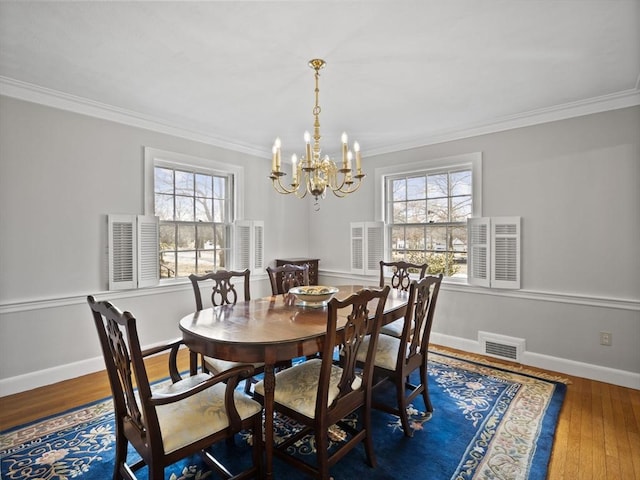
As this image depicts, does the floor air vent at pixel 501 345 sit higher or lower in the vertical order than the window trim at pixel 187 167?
lower

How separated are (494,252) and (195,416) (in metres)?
3.26

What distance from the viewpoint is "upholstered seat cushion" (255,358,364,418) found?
1.80 metres

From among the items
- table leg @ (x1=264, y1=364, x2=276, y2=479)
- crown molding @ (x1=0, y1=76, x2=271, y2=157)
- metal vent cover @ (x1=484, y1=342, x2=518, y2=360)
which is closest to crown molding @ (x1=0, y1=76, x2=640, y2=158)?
crown molding @ (x1=0, y1=76, x2=271, y2=157)

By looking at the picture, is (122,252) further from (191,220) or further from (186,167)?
(186,167)

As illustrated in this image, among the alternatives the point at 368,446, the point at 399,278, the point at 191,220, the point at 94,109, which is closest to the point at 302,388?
the point at 368,446

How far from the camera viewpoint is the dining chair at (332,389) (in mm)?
1701

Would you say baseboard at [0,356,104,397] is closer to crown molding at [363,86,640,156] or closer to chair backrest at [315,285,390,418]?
chair backrest at [315,285,390,418]

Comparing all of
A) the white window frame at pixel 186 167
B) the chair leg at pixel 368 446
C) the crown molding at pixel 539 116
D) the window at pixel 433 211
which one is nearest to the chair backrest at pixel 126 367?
the chair leg at pixel 368 446

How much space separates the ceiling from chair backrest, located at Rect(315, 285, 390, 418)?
5.32 ft

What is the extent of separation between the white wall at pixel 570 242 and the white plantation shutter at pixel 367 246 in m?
1.17

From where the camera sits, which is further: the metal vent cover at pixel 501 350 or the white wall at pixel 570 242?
the metal vent cover at pixel 501 350

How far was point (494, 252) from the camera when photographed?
3613 millimetres

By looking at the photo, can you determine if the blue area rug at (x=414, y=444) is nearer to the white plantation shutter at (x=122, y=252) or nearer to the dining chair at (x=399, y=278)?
the dining chair at (x=399, y=278)

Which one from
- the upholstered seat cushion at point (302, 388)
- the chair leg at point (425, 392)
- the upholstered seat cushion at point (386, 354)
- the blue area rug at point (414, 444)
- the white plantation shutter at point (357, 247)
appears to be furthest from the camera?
the white plantation shutter at point (357, 247)
